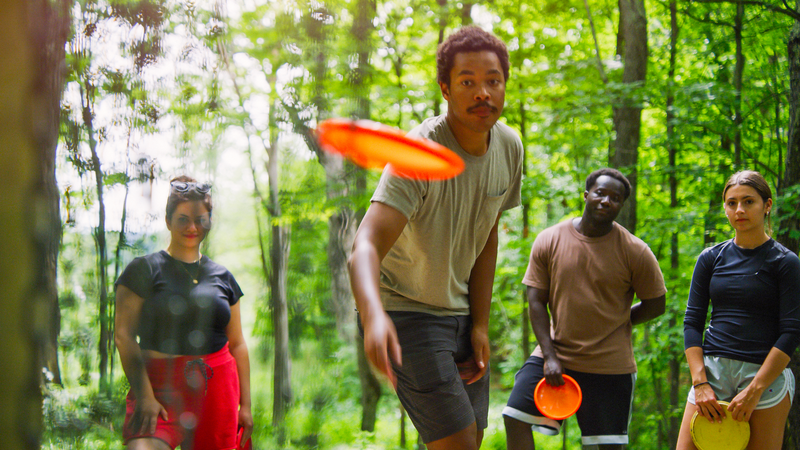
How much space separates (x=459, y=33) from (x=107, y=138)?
1.35 metres

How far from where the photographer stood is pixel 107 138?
1227 mm

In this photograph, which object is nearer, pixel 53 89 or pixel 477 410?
pixel 53 89

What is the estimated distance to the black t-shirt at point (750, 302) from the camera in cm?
278

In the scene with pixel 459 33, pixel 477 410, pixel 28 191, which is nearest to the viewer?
pixel 28 191

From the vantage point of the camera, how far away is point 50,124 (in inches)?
36.9

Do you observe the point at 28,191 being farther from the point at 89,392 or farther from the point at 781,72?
the point at 781,72

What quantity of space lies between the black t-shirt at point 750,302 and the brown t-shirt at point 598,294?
308mm

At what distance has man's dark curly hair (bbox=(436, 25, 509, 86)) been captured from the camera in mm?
2023

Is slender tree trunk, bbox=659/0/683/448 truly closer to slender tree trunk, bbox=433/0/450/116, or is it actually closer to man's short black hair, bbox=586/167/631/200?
man's short black hair, bbox=586/167/631/200

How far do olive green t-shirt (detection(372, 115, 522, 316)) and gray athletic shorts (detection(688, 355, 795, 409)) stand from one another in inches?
68.1

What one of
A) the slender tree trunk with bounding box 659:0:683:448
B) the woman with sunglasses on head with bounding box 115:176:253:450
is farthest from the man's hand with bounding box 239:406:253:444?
the slender tree trunk with bounding box 659:0:683:448

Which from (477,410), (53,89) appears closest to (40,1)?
(53,89)

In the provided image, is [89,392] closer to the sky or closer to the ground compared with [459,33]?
closer to the ground

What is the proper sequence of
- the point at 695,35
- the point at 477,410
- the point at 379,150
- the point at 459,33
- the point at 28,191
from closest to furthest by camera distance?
the point at 28,191, the point at 379,150, the point at 459,33, the point at 477,410, the point at 695,35
